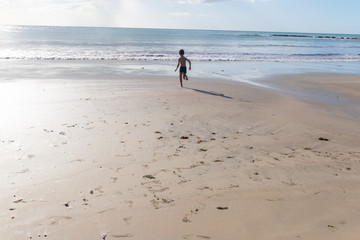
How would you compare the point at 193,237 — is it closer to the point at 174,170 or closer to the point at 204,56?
the point at 174,170

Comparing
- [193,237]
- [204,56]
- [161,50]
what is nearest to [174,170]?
[193,237]

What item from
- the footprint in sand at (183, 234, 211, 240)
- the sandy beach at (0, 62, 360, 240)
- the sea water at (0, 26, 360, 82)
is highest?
the sea water at (0, 26, 360, 82)

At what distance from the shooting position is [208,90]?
38.6 feet

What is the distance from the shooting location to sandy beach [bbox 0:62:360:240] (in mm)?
3146

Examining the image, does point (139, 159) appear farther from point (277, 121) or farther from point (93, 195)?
point (277, 121)

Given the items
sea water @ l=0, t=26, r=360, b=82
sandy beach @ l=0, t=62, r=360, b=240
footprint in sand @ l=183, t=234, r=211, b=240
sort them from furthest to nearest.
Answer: sea water @ l=0, t=26, r=360, b=82, sandy beach @ l=0, t=62, r=360, b=240, footprint in sand @ l=183, t=234, r=211, b=240

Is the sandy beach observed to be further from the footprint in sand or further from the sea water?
the sea water

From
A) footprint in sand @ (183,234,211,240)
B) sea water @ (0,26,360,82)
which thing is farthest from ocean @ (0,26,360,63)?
footprint in sand @ (183,234,211,240)

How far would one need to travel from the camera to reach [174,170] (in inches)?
177

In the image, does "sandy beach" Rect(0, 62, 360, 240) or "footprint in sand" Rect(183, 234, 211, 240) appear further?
"sandy beach" Rect(0, 62, 360, 240)

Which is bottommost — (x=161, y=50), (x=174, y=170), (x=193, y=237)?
(x=193, y=237)

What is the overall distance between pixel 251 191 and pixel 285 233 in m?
0.93

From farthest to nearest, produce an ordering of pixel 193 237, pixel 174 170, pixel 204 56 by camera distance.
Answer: pixel 204 56
pixel 174 170
pixel 193 237

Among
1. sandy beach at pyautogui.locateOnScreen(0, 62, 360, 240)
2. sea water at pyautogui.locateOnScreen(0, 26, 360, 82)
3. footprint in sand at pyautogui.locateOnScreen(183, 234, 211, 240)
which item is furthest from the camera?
sea water at pyautogui.locateOnScreen(0, 26, 360, 82)
